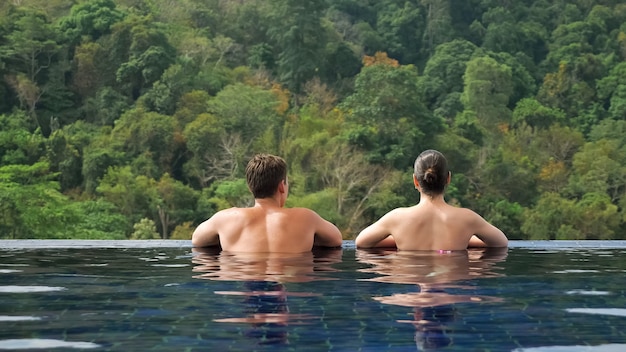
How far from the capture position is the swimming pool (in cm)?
237

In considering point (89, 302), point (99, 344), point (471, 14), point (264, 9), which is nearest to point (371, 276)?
point (89, 302)

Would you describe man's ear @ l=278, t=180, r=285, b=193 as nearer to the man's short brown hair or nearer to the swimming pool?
the man's short brown hair

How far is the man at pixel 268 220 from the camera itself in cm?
425

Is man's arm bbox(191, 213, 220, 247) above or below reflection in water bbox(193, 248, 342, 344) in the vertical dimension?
above

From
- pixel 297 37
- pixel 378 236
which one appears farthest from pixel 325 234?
pixel 297 37

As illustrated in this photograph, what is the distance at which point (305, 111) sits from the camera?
35219mm

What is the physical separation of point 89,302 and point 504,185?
28.7 m

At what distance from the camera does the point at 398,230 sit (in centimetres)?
457

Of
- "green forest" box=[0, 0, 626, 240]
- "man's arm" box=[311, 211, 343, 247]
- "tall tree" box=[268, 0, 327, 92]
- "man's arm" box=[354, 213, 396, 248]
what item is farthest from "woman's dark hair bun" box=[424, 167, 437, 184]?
"tall tree" box=[268, 0, 327, 92]

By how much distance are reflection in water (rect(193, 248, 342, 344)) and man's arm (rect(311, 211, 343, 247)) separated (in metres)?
0.05

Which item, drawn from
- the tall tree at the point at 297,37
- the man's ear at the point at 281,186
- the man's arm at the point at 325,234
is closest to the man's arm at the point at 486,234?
the man's arm at the point at 325,234

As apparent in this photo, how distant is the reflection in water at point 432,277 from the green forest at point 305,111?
2418cm

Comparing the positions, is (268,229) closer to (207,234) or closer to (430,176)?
(207,234)

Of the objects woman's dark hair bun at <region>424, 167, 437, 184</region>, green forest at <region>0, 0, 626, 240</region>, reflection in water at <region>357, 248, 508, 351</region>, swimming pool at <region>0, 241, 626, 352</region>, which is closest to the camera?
swimming pool at <region>0, 241, 626, 352</region>
